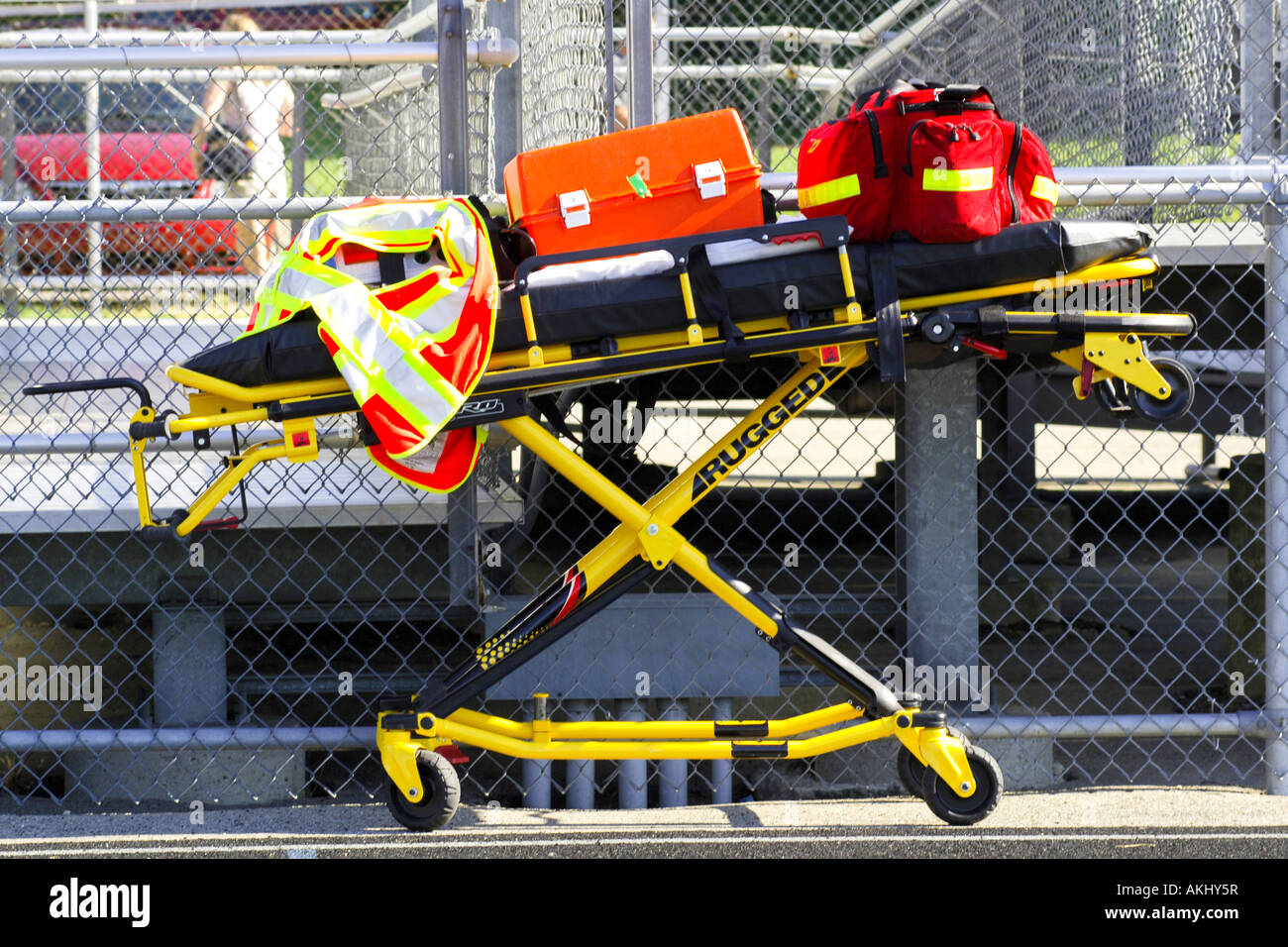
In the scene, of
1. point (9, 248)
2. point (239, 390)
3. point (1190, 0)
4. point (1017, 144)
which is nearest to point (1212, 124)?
point (1190, 0)

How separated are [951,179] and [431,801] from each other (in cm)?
205

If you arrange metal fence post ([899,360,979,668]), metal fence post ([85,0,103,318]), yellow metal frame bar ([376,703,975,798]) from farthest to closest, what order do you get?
metal fence post ([85,0,103,318]), metal fence post ([899,360,979,668]), yellow metal frame bar ([376,703,975,798])

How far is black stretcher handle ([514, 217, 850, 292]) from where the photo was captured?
9.35ft

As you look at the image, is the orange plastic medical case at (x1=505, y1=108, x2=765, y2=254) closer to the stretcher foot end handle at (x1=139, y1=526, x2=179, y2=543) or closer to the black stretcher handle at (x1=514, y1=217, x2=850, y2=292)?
the black stretcher handle at (x1=514, y1=217, x2=850, y2=292)

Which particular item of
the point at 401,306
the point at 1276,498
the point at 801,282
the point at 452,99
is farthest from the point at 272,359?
the point at 1276,498

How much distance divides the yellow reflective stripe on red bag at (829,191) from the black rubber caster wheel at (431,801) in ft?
5.66

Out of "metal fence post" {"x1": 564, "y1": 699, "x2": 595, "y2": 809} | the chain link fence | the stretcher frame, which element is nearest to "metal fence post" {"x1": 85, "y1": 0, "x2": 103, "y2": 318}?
the chain link fence

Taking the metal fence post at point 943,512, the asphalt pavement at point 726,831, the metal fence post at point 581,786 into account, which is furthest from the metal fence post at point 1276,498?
the metal fence post at point 581,786

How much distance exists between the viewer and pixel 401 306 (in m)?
2.85

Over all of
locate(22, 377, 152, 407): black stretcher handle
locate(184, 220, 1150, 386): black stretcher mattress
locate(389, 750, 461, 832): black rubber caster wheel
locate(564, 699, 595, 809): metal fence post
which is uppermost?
Answer: locate(184, 220, 1150, 386): black stretcher mattress

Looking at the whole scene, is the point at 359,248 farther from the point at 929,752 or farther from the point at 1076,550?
the point at 1076,550

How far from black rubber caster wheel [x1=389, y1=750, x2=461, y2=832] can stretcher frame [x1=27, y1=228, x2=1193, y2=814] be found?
0.09 ft

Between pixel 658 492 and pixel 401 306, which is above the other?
pixel 401 306

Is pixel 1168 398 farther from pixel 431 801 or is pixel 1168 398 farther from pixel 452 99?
pixel 431 801
